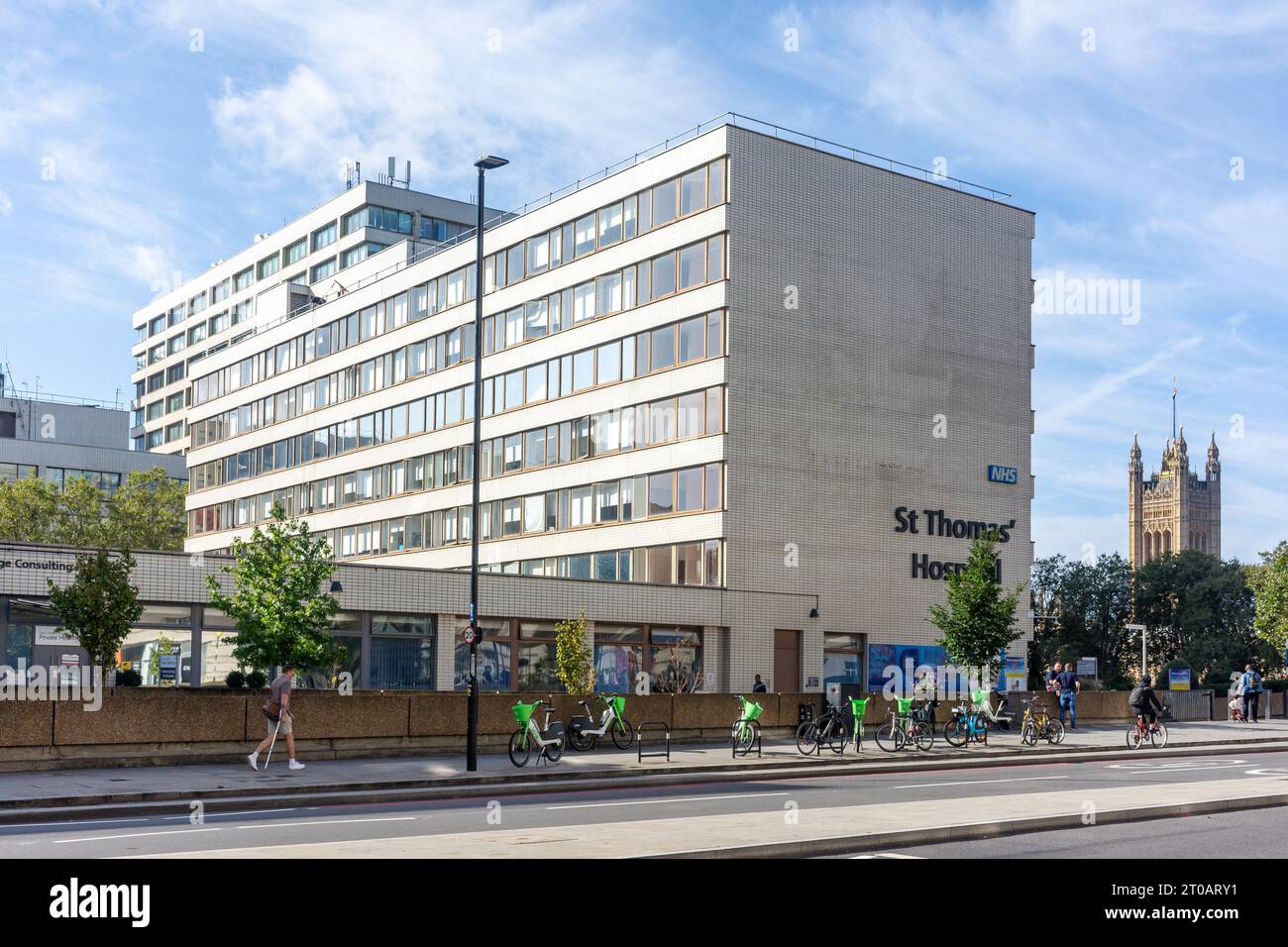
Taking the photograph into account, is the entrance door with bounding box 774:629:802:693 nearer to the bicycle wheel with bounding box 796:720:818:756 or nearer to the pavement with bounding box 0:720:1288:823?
the pavement with bounding box 0:720:1288:823

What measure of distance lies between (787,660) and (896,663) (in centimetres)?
497

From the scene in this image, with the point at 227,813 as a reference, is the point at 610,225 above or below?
above

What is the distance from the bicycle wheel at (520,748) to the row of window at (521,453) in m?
22.0

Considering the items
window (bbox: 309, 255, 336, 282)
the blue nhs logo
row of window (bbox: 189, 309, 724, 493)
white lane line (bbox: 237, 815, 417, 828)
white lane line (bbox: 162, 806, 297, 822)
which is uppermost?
window (bbox: 309, 255, 336, 282)

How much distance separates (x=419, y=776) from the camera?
2392cm

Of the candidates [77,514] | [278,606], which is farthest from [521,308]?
[77,514]

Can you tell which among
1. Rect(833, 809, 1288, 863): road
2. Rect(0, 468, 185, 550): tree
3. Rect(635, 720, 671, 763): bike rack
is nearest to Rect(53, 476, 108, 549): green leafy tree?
Rect(0, 468, 185, 550): tree

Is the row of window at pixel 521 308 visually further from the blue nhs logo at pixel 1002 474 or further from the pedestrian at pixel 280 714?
the pedestrian at pixel 280 714

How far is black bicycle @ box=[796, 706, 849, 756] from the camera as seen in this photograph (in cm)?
3080

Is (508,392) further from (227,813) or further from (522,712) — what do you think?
(227,813)

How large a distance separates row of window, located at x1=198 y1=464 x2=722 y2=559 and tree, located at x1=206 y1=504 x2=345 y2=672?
21.1 metres

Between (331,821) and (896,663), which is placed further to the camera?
(896,663)

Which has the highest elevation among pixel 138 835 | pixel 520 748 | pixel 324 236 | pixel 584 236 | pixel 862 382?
pixel 324 236

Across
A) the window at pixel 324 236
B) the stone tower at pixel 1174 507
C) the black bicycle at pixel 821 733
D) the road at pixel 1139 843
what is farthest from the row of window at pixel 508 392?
the stone tower at pixel 1174 507
